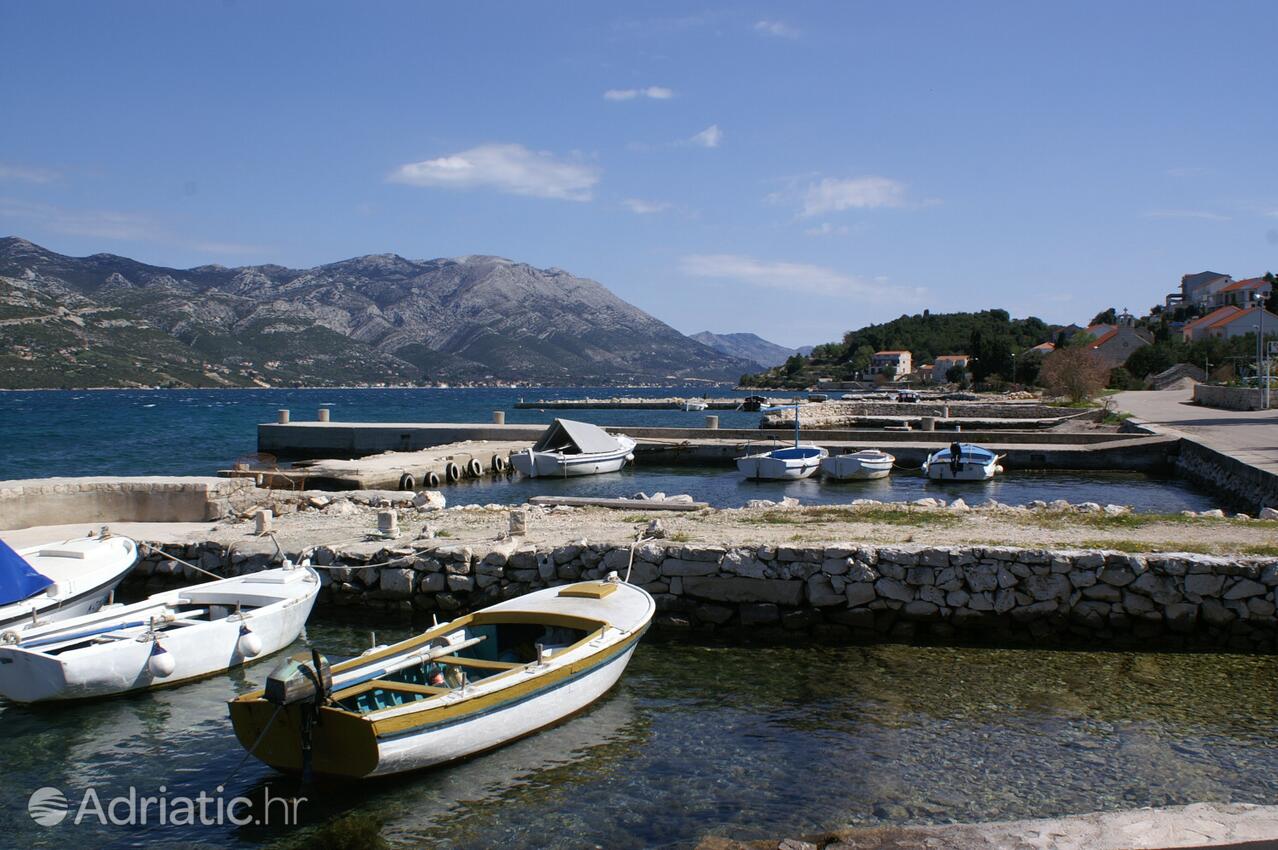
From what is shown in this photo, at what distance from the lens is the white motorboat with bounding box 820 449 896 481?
32.7 meters

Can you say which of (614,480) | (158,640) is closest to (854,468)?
(614,480)

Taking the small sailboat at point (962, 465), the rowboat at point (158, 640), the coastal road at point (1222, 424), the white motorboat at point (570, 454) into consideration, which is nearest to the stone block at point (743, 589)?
the rowboat at point (158, 640)

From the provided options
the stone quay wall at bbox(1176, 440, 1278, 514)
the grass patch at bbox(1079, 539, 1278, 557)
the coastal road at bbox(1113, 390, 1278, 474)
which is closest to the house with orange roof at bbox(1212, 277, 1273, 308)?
the coastal road at bbox(1113, 390, 1278, 474)

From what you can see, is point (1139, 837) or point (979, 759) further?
point (979, 759)

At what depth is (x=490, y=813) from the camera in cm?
740

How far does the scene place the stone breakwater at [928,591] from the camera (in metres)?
11.4

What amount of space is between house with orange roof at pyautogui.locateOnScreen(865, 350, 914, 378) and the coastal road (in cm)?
9094

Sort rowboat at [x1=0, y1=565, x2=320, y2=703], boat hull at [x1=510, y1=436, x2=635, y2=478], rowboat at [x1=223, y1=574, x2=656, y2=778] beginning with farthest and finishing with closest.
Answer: boat hull at [x1=510, y1=436, x2=635, y2=478] < rowboat at [x1=0, y1=565, x2=320, y2=703] < rowboat at [x1=223, y1=574, x2=656, y2=778]

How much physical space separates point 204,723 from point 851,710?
6.60 m

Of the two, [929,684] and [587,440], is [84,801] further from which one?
[587,440]

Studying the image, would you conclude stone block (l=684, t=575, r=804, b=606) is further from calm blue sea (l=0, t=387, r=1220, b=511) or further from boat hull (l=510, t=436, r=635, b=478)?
boat hull (l=510, t=436, r=635, b=478)

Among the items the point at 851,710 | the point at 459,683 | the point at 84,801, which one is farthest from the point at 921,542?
the point at 84,801

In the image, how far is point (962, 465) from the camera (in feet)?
104

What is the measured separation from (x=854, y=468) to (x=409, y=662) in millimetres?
25818
